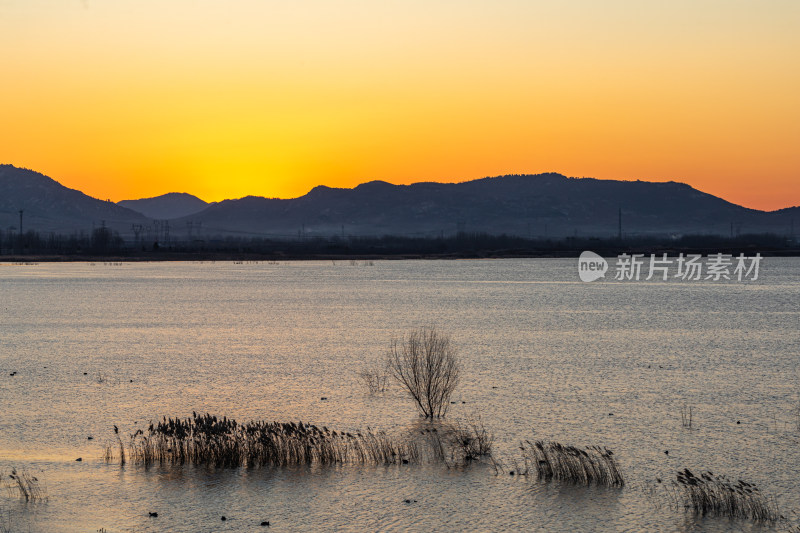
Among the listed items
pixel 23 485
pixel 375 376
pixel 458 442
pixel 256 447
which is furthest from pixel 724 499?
pixel 375 376

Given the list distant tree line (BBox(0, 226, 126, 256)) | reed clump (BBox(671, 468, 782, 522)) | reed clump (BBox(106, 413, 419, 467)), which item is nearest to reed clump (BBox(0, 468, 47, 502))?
reed clump (BBox(106, 413, 419, 467))

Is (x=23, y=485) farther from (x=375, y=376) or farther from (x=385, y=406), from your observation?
(x=375, y=376)

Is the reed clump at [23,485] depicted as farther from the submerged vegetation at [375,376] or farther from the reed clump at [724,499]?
the reed clump at [724,499]

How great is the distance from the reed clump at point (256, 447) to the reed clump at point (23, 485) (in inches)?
67.3

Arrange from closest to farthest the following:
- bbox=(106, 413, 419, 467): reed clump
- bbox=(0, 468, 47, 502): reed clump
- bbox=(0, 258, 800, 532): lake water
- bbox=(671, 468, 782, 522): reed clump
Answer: bbox=(671, 468, 782, 522): reed clump < bbox=(0, 258, 800, 532): lake water < bbox=(0, 468, 47, 502): reed clump < bbox=(106, 413, 419, 467): reed clump

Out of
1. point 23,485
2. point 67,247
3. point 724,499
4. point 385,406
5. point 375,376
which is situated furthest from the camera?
point 67,247

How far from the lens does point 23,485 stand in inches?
567

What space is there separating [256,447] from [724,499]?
852 centimetres

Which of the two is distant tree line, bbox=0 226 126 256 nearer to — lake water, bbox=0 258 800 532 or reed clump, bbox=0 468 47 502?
lake water, bbox=0 258 800 532

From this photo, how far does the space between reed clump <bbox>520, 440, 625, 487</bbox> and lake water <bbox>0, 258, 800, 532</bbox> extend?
0.98 ft

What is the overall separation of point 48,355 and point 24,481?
15523 mm

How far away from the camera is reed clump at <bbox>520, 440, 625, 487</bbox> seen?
14719 millimetres

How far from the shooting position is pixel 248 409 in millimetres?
20281

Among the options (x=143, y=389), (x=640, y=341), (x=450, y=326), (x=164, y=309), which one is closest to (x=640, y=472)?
(x=143, y=389)
